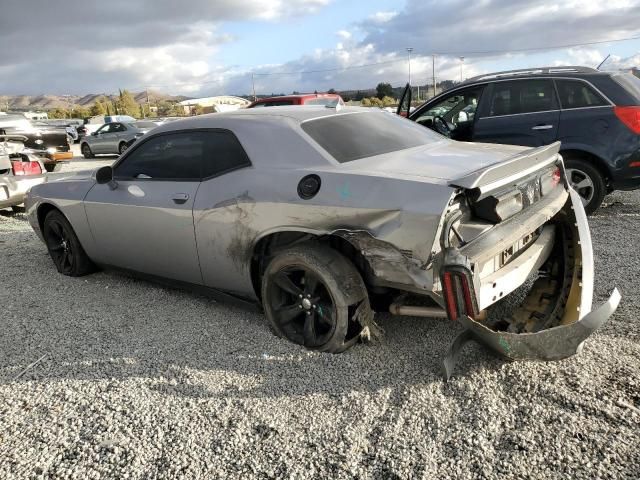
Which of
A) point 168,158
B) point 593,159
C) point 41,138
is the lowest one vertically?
point 593,159

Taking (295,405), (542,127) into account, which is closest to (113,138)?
(542,127)

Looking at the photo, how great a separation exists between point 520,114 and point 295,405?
17.1 ft

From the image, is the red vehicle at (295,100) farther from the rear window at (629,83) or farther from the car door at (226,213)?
the car door at (226,213)

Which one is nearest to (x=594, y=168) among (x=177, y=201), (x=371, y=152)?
(x=371, y=152)

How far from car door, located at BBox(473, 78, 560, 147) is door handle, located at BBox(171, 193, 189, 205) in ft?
14.4

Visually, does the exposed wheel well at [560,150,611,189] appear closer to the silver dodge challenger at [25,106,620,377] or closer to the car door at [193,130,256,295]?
the silver dodge challenger at [25,106,620,377]

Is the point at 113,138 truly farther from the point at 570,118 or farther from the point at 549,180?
the point at 549,180

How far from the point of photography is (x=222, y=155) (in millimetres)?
3693

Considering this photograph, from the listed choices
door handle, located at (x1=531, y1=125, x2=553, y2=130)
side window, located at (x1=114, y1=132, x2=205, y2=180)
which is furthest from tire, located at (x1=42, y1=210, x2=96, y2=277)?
door handle, located at (x1=531, y1=125, x2=553, y2=130)

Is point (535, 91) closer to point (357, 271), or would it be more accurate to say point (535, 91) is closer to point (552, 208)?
point (552, 208)

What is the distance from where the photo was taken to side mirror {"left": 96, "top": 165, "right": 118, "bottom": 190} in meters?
4.41

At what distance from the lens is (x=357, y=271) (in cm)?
314

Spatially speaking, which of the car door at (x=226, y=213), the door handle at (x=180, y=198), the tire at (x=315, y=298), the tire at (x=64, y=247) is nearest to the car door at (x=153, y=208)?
the door handle at (x=180, y=198)

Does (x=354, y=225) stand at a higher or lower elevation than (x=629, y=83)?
lower
